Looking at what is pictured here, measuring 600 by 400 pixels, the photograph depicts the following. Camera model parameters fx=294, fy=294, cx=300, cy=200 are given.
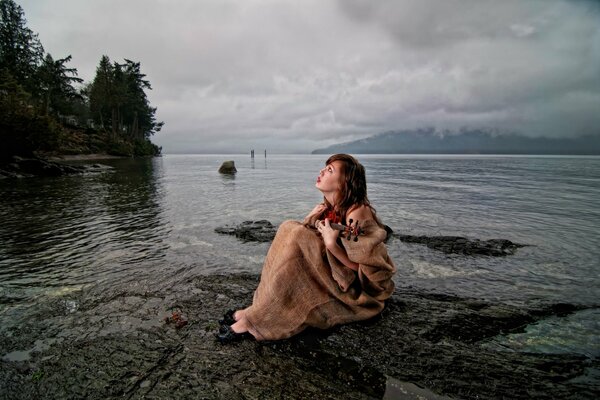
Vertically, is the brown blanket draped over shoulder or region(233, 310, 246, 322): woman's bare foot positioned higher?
the brown blanket draped over shoulder

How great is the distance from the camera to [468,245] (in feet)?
31.5

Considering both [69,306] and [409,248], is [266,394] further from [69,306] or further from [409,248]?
[409,248]

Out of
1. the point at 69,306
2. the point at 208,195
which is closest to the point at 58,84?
the point at 208,195

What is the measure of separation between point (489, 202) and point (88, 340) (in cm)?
2282

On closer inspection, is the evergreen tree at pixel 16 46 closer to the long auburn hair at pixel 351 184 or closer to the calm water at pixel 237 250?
the calm water at pixel 237 250

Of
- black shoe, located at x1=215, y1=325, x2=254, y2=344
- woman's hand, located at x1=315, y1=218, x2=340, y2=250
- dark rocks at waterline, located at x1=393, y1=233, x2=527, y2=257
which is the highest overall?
woman's hand, located at x1=315, y1=218, x2=340, y2=250

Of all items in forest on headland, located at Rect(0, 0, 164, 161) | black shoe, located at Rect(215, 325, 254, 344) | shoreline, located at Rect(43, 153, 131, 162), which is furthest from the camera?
forest on headland, located at Rect(0, 0, 164, 161)

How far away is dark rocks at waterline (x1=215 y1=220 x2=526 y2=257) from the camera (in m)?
9.25

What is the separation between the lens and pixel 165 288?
6129 millimetres

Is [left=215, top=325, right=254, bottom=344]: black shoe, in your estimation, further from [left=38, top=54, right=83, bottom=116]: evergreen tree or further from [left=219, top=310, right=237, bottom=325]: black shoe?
[left=38, top=54, right=83, bottom=116]: evergreen tree

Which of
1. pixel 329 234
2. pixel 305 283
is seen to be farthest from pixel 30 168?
pixel 329 234

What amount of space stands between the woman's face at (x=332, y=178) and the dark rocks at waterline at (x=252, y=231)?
6650 millimetres

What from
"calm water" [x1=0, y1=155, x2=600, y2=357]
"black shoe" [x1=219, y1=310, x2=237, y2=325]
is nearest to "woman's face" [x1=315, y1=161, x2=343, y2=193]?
"black shoe" [x1=219, y1=310, x2=237, y2=325]

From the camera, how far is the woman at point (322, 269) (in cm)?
396
